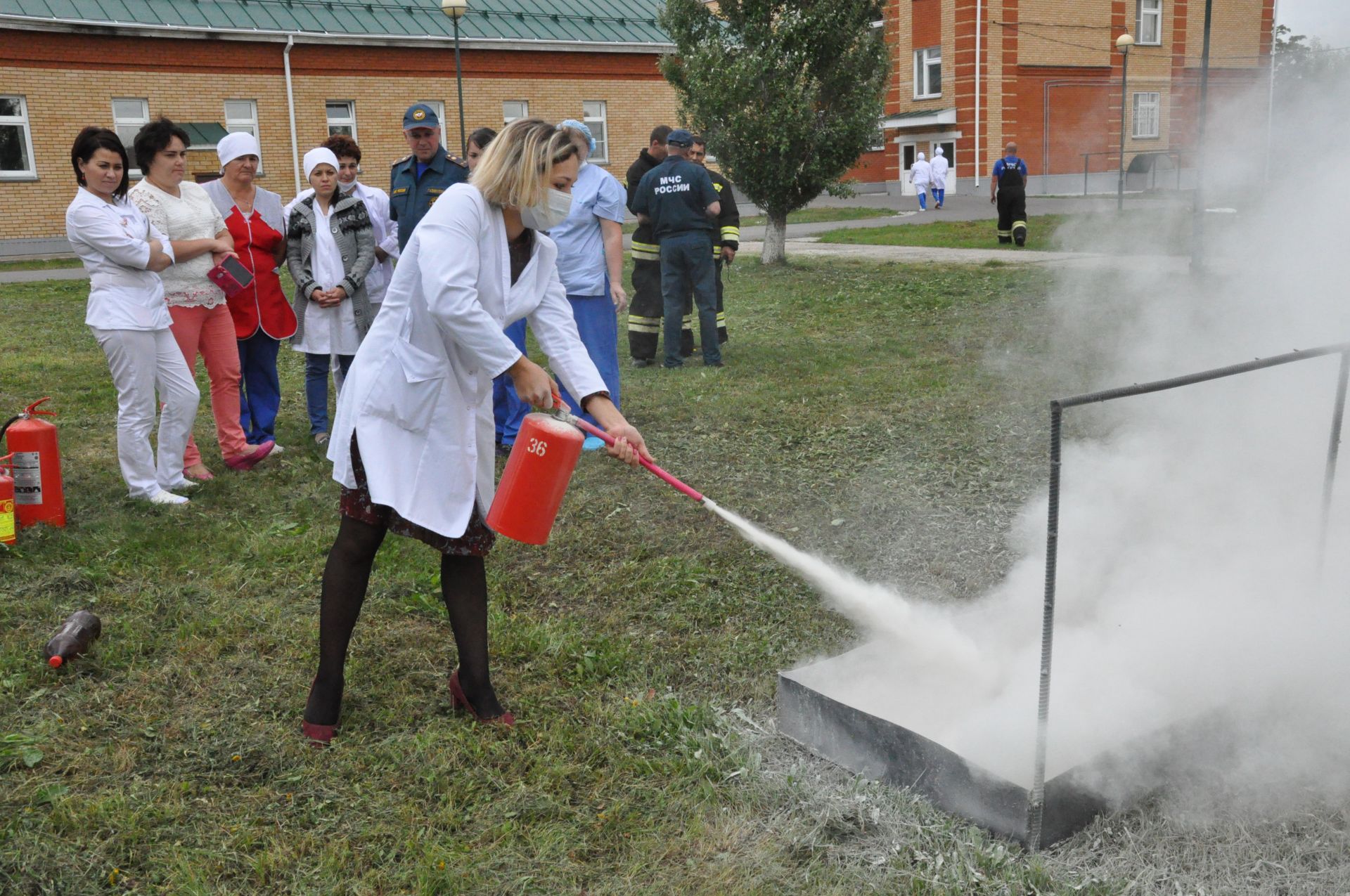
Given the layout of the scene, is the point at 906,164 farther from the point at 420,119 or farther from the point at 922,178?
the point at 420,119

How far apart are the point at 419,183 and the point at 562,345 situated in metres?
3.60

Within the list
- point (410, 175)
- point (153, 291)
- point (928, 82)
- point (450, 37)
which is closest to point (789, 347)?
point (410, 175)

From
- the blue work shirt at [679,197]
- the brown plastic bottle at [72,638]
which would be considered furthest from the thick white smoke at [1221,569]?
the blue work shirt at [679,197]

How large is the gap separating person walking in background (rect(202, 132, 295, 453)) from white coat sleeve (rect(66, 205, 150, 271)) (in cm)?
103

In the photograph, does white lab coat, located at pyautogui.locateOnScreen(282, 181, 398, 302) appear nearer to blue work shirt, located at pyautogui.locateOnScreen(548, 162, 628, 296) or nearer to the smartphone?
the smartphone

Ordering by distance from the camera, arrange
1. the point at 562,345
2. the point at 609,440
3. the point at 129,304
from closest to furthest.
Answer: the point at 609,440
the point at 562,345
the point at 129,304

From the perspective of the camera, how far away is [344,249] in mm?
6699

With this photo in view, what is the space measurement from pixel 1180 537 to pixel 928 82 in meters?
32.8

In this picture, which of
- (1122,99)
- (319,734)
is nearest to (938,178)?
(1122,99)

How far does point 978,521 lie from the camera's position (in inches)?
204

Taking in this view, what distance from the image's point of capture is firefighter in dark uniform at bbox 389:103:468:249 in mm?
6602

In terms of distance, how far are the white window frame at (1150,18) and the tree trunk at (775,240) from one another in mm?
7558

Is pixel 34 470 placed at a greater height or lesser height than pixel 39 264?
lesser

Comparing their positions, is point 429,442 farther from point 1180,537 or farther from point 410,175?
point 410,175
